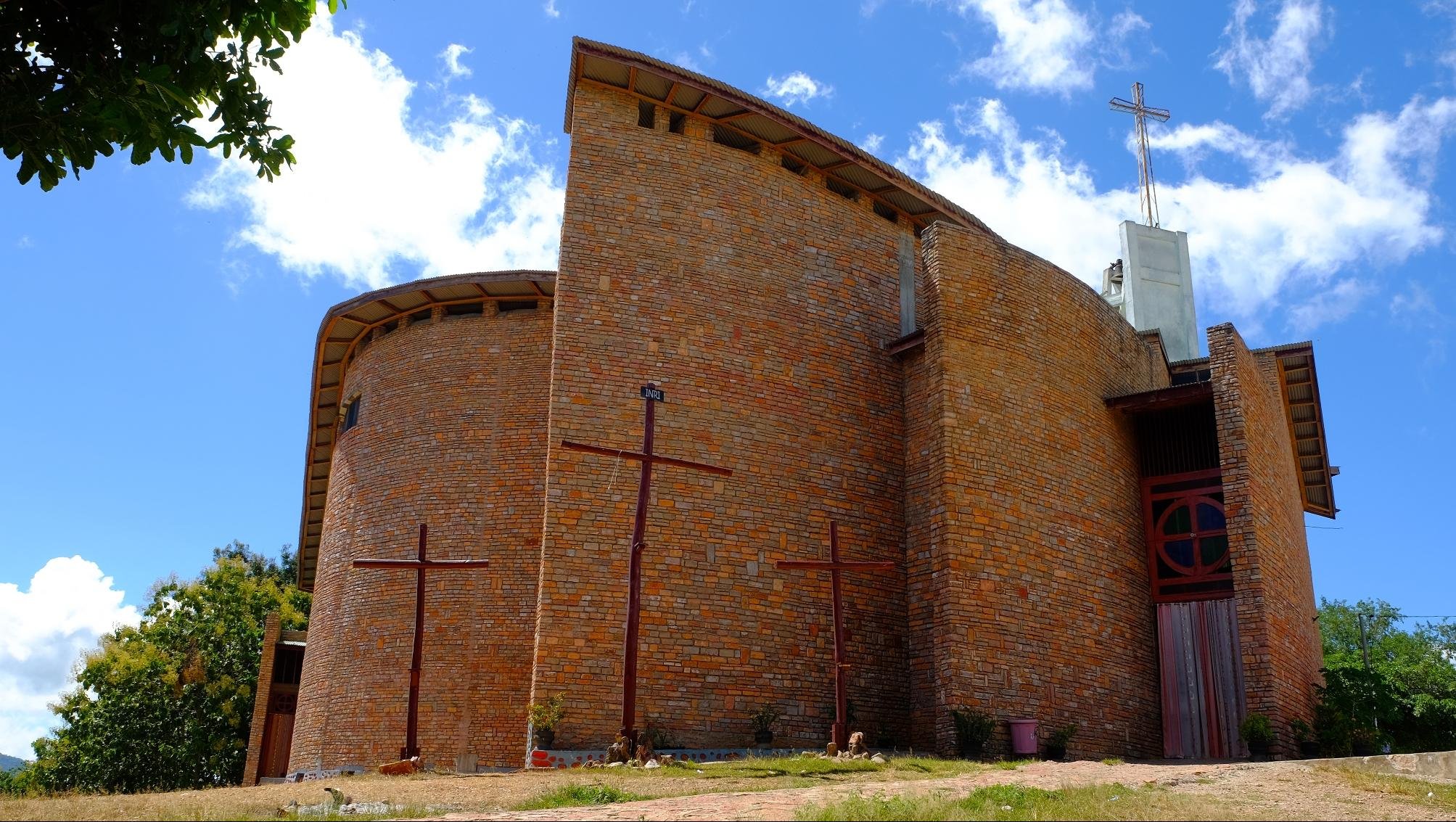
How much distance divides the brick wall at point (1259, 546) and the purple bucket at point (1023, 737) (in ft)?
10.9

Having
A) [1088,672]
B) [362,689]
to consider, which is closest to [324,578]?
[362,689]

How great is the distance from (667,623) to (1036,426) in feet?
19.2

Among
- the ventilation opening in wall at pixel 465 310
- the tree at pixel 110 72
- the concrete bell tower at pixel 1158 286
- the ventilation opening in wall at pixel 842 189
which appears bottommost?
the tree at pixel 110 72

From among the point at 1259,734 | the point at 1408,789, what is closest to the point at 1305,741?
A: the point at 1259,734

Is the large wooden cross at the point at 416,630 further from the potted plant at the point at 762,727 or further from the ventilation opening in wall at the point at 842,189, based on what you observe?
the ventilation opening in wall at the point at 842,189

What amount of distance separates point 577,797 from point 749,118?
10.7m

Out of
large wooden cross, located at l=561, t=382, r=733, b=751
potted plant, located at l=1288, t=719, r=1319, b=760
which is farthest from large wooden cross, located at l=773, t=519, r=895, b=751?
potted plant, located at l=1288, t=719, r=1319, b=760

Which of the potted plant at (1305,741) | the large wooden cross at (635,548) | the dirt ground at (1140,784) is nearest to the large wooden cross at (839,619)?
the large wooden cross at (635,548)

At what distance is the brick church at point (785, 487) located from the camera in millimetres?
14555

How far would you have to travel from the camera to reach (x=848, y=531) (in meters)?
15.8

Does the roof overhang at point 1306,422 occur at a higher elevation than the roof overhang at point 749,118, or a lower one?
lower

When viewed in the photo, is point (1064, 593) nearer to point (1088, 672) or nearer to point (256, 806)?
point (1088, 672)

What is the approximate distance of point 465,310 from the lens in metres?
19.3

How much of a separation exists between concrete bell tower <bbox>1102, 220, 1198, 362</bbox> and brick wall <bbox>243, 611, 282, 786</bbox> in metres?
22.5
